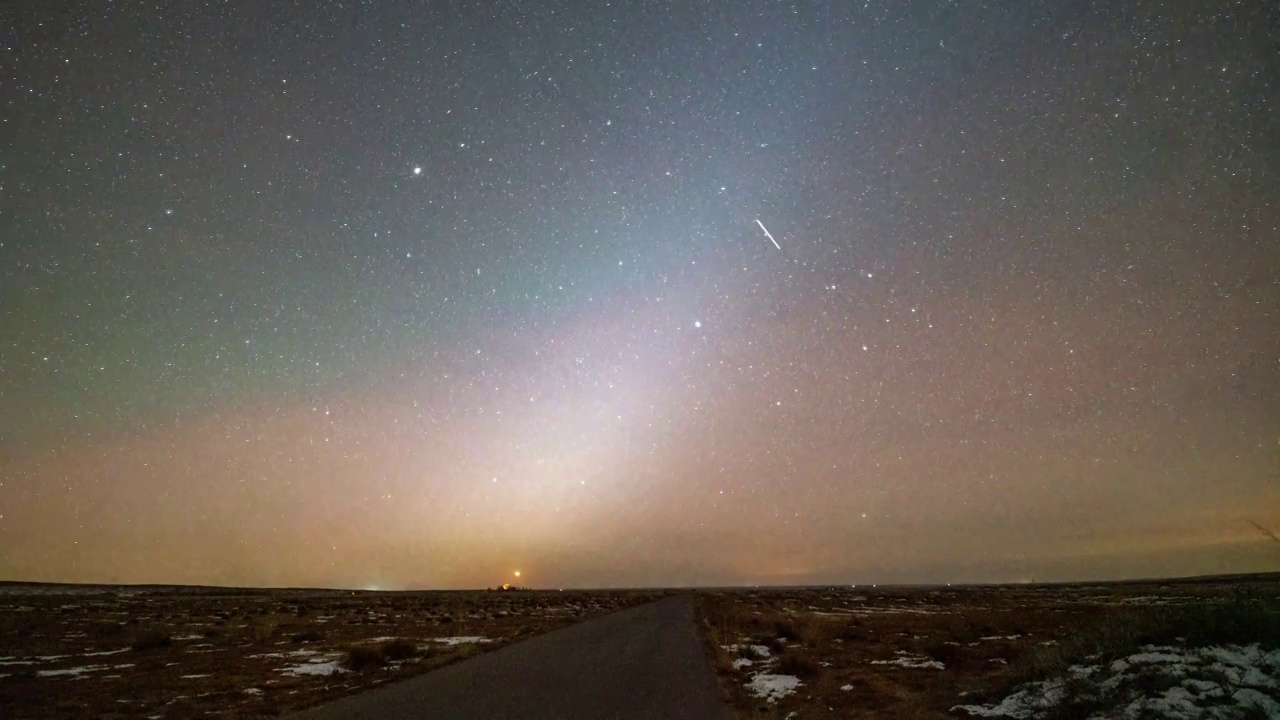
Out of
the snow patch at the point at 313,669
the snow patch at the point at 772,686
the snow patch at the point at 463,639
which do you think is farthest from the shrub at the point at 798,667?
the snow patch at the point at 463,639

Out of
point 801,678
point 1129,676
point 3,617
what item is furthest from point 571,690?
point 3,617

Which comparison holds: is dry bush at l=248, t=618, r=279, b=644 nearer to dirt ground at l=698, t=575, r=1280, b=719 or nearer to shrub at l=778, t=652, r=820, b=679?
dirt ground at l=698, t=575, r=1280, b=719

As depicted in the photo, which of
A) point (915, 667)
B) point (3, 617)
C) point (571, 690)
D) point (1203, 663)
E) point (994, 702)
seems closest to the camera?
point (1203, 663)

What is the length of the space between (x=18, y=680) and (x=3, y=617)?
31980 mm

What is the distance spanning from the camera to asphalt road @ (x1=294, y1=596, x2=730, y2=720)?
34.9 feet

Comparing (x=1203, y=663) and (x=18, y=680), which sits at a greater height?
(x=1203, y=663)

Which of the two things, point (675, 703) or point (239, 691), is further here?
point (239, 691)

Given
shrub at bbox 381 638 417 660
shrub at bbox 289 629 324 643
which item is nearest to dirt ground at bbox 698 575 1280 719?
shrub at bbox 381 638 417 660

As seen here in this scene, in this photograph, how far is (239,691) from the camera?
13758 millimetres

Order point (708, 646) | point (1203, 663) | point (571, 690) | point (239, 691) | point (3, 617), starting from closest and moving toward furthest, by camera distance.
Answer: point (1203, 663) < point (571, 690) < point (239, 691) < point (708, 646) < point (3, 617)

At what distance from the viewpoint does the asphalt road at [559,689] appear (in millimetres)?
10648

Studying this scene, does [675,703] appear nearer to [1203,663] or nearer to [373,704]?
[373,704]

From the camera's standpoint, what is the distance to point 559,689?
12797 mm

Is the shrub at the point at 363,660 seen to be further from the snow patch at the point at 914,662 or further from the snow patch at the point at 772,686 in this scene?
the snow patch at the point at 914,662
